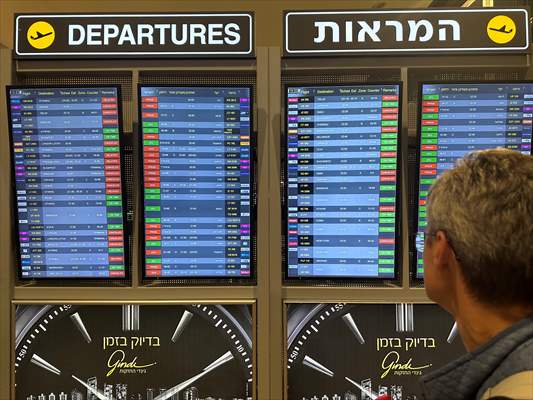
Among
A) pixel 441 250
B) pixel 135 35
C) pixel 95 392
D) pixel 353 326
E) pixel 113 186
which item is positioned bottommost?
pixel 95 392

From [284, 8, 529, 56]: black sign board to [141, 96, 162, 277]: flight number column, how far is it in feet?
2.38

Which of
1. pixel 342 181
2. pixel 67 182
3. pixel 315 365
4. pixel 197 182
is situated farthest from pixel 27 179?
pixel 315 365

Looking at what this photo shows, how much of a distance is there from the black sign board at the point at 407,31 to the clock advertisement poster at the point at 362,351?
1240 millimetres

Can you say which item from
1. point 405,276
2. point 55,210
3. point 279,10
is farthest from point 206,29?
point 279,10

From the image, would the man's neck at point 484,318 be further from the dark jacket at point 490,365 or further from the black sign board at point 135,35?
the black sign board at point 135,35

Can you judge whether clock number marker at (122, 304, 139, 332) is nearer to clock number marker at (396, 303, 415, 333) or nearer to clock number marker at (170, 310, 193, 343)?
clock number marker at (170, 310, 193, 343)

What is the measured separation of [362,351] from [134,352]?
1088 mm

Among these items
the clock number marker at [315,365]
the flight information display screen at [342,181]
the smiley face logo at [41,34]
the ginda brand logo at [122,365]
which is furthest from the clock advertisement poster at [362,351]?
the smiley face logo at [41,34]

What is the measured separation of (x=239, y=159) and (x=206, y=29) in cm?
65

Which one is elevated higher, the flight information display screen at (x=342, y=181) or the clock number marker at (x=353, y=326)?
the flight information display screen at (x=342, y=181)

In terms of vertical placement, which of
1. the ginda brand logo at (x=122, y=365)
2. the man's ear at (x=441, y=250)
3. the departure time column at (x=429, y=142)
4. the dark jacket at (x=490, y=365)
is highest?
the departure time column at (x=429, y=142)

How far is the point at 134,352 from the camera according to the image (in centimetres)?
237

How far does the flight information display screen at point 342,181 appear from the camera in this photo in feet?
7.58

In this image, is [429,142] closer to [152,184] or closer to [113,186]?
[152,184]
